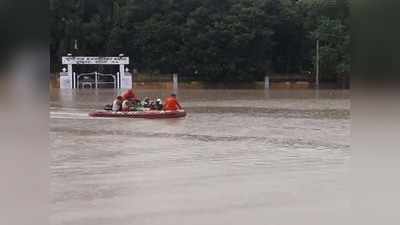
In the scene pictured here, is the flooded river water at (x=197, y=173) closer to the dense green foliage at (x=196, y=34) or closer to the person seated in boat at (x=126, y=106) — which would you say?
the person seated in boat at (x=126, y=106)

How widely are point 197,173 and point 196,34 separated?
935 inches

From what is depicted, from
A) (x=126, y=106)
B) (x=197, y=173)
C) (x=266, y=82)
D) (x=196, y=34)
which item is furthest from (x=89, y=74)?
(x=197, y=173)

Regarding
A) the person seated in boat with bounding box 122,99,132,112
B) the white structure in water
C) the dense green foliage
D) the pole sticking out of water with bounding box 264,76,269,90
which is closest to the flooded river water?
the person seated in boat with bounding box 122,99,132,112

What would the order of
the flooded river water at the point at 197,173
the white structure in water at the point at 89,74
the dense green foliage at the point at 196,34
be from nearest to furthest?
the flooded river water at the point at 197,173
the white structure in water at the point at 89,74
the dense green foliage at the point at 196,34

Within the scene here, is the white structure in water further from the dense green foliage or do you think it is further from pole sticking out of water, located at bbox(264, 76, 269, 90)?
pole sticking out of water, located at bbox(264, 76, 269, 90)

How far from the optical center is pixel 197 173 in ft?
19.5

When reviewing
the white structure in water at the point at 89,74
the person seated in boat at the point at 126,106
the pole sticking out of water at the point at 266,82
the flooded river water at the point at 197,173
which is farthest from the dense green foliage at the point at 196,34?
the flooded river water at the point at 197,173

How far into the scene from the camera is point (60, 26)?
28.1m

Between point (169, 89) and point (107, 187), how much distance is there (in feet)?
79.7

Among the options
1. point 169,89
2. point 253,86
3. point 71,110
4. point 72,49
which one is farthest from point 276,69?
point 71,110

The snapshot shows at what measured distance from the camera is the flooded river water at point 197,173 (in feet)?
13.4

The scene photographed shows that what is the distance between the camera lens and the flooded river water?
4.07 m

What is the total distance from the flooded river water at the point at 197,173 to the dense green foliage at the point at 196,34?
1748 cm

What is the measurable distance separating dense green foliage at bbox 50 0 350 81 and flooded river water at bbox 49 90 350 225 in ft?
57.4
